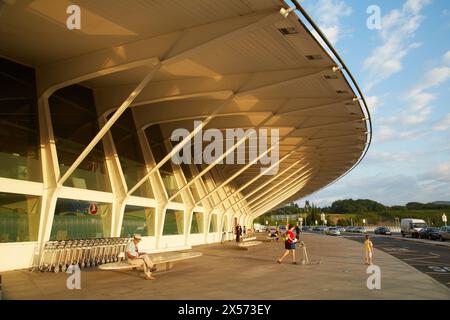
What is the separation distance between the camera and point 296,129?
22.6 meters

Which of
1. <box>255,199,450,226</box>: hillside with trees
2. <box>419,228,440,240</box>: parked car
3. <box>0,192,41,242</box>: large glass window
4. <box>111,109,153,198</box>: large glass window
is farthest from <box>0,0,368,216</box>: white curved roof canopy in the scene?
<box>255,199,450,226</box>: hillside with trees

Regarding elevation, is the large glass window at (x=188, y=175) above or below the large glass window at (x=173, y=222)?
above

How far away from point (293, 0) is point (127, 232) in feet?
42.0

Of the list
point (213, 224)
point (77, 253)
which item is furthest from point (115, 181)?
point (213, 224)

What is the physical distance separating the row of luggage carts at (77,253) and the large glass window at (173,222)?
7006 mm

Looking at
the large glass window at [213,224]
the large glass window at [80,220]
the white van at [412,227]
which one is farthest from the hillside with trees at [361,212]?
the large glass window at [80,220]

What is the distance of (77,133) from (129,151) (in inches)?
156

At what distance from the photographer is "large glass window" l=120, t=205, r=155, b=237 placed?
17981mm

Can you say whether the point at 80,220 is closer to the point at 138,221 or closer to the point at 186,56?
the point at 138,221

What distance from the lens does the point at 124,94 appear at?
52.8ft

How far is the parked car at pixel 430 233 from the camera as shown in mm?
36281

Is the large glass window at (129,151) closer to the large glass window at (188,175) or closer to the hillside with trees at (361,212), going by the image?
the large glass window at (188,175)

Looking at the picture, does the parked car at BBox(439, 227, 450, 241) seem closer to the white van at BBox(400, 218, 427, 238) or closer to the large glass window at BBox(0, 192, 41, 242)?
the white van at BBox(400, 218, 427, 238)
